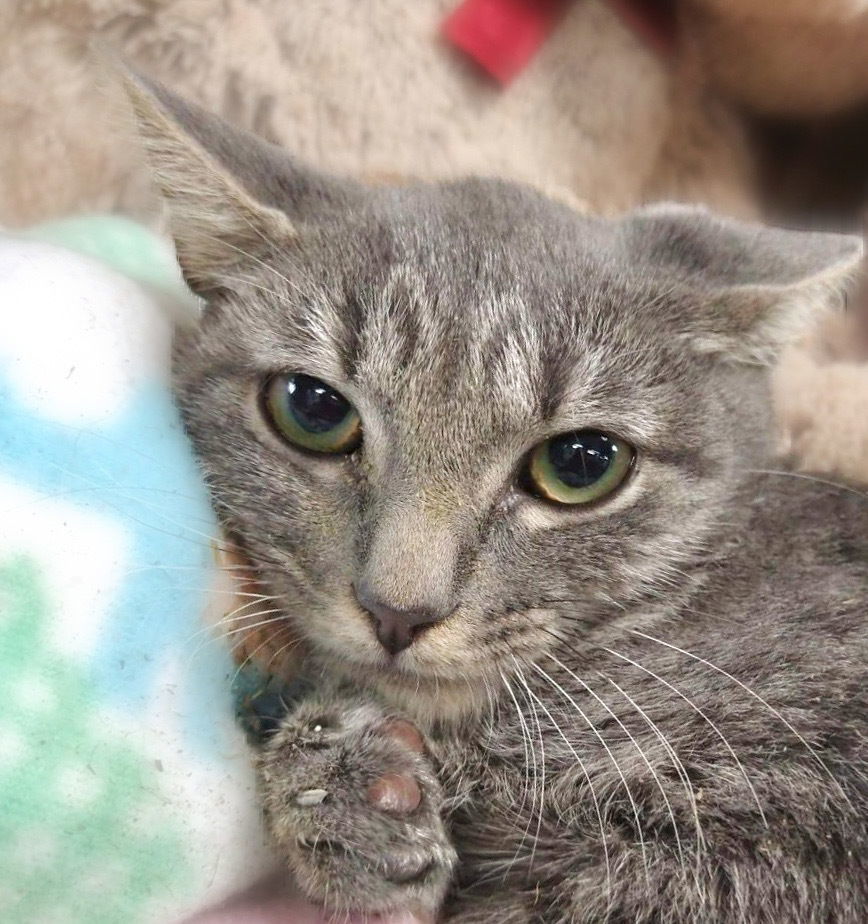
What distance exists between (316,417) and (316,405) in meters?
0.01

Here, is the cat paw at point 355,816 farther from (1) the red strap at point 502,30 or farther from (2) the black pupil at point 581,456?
(1) the red strap at point 502,30

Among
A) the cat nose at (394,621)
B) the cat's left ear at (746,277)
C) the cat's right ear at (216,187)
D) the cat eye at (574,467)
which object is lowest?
the cat nose at (394,621)

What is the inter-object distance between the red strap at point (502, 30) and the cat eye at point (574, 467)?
96 cm

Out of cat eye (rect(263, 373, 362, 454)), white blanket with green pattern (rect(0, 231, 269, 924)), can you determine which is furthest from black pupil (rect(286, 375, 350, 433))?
white blanket with green pattern (rect(0, 231, 269, 924))

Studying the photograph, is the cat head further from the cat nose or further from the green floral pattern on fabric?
the green floral pattern on fabric

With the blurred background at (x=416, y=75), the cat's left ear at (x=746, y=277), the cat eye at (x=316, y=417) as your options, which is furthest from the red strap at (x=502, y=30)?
the cat eye at (x=316, y=417)

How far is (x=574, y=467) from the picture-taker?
0.99 meters

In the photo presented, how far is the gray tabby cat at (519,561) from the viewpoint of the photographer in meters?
0.92

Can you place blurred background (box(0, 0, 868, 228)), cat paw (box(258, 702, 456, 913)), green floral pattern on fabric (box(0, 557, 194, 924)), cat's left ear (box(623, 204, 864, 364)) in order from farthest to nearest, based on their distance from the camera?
1. blurred background (box(0, 0, 868, 228))
2. cat's left ear (box(623, 204, 864, 364))
3. cat paw (box(258, 702, 456, 913))
4. green floral pattern on fabric (box(0, 557, 194, 924))

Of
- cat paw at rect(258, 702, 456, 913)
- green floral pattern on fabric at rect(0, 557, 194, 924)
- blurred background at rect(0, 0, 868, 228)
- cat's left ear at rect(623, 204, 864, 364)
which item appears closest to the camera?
green floral pattern on fabric at rect(0, 557, 194, 924)

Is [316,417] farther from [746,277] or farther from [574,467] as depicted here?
[746,277]

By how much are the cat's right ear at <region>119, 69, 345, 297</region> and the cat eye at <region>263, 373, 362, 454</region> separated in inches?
6.9

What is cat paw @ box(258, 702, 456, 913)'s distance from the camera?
92cm

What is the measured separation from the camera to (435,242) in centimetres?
107
